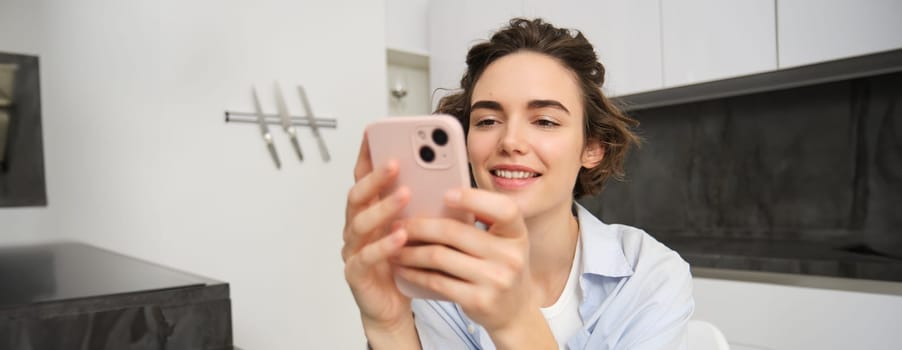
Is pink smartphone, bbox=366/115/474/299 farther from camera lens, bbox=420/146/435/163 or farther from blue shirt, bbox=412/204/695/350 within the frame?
blue shirt, bbox=412/204/695/350

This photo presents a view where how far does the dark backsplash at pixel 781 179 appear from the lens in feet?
5.24

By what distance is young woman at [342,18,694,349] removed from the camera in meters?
0.46

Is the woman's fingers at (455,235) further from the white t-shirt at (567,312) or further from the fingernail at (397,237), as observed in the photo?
the white t-shirt at (567,312)

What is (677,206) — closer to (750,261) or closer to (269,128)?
Result: (750,261)

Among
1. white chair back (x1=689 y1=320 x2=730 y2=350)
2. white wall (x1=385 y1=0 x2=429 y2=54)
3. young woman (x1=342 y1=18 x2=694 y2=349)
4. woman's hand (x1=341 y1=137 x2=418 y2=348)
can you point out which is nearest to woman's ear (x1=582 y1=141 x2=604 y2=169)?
young woman (x1=342 y1=18 x2=694 y2=349)

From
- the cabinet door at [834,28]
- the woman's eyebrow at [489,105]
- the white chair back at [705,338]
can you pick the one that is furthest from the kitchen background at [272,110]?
the woman's eyebrow at [489,105]

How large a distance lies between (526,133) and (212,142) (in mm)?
1456

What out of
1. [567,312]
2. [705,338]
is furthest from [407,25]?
[705,338]

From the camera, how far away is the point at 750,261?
1496 mm

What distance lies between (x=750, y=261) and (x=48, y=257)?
1780 millimetres

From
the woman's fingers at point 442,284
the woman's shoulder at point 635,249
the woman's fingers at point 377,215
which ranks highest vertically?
the woman's fingers at point 377,215

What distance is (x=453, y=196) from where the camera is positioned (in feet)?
1.47

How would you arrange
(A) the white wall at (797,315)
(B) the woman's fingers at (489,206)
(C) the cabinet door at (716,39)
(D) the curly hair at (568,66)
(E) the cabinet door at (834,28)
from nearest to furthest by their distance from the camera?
(B) the woman's fingers at (489,206), (D) the curly hair at (568,66), (A) the white wall at (797,315), (E) the cabinet door at (834,28), (C) the cabinet door at (716,39)

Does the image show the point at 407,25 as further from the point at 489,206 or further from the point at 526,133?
the point at 489,206
